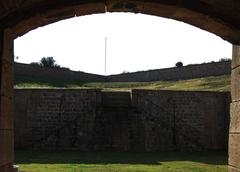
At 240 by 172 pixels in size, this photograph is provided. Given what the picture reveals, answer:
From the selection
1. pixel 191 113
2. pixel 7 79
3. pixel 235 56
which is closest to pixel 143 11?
pixel 235 56

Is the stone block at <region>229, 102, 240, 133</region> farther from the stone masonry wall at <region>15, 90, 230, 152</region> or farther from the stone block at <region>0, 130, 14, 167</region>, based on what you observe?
the stone masonry wall at <region>15, 90, 230, 152</region>

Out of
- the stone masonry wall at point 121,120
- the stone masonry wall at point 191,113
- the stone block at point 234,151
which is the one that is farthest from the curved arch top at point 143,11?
the stone masonry wall at point 191,113

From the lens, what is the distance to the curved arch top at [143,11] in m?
6.05

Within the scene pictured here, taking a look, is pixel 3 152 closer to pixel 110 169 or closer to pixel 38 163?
pixel 110 169

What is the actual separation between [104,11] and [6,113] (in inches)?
66.6

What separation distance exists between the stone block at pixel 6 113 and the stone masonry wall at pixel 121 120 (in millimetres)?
19076

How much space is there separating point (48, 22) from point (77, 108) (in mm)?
20381

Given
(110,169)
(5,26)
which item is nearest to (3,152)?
(5,26)

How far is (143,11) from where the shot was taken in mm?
6586

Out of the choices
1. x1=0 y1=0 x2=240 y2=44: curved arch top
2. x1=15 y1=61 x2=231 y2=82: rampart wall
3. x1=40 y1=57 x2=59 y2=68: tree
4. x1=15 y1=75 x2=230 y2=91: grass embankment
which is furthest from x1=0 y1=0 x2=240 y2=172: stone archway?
x1=40 y1=57 x2=59 y2=68: tree

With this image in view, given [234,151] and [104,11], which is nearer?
[234,151]

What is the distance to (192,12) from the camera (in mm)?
6367

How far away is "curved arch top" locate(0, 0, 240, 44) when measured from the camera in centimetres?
605

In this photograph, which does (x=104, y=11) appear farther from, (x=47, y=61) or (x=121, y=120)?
(x=47, y=61)
